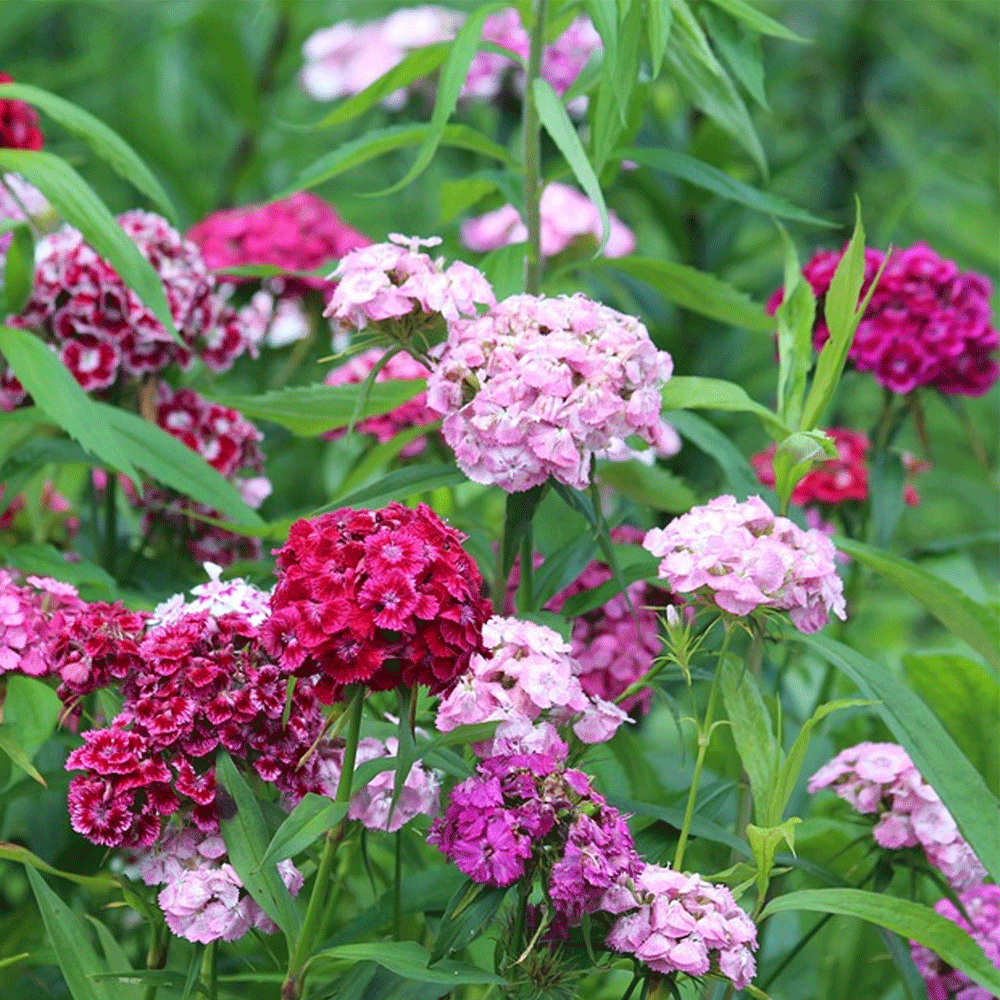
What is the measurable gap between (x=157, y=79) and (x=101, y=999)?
8.80ft

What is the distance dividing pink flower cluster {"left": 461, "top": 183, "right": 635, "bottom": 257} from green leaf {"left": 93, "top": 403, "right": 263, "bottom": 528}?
0.69 m

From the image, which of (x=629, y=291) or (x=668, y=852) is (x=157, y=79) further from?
(x=668, y=852)

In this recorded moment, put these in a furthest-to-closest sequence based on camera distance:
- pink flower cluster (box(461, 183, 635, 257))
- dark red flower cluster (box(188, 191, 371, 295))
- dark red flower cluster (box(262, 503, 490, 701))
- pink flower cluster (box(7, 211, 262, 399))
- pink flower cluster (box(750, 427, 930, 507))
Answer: pink flower cluster (box(461, 183, 635, 257))
dark red flower cluster (box(188, 191, 371, 295))
pink flower cluster (box(750, 427, 930, 507))
pink flower cluster (box(7, 211, 262, 399))
dark red flower cluster (box(262, 503, 490, 701))

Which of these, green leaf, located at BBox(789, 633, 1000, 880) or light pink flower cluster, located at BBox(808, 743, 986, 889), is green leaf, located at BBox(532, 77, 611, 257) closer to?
green leaf, located at BBox(789, 633, 1000, 880)

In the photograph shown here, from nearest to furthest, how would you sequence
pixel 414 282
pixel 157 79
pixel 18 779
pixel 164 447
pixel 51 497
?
pixel 414 282, pixel 18 779, pixel 164 447, pixel 51 497, pixel 157 79

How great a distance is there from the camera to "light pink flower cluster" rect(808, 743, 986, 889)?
1.37 meters

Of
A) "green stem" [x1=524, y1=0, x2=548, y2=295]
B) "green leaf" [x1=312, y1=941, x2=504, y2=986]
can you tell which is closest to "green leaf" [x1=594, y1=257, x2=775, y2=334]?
"green stem" [x1=524, y1=0, x2=548, y2=295]

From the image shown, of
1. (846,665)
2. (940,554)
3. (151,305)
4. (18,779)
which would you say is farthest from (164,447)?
(940,554)

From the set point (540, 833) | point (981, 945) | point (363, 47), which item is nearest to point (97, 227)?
point (540, 833)

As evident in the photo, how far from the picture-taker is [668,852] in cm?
135

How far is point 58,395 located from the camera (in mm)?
1483

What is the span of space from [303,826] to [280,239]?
1229 mm

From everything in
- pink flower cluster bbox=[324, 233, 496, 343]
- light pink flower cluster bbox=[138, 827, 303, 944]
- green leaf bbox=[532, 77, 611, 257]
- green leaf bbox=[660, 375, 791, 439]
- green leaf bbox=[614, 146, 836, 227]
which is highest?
green leaf bbox=[532, 77, 611, 257]

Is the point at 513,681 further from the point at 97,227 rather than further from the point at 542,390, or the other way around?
the point at 97,227
